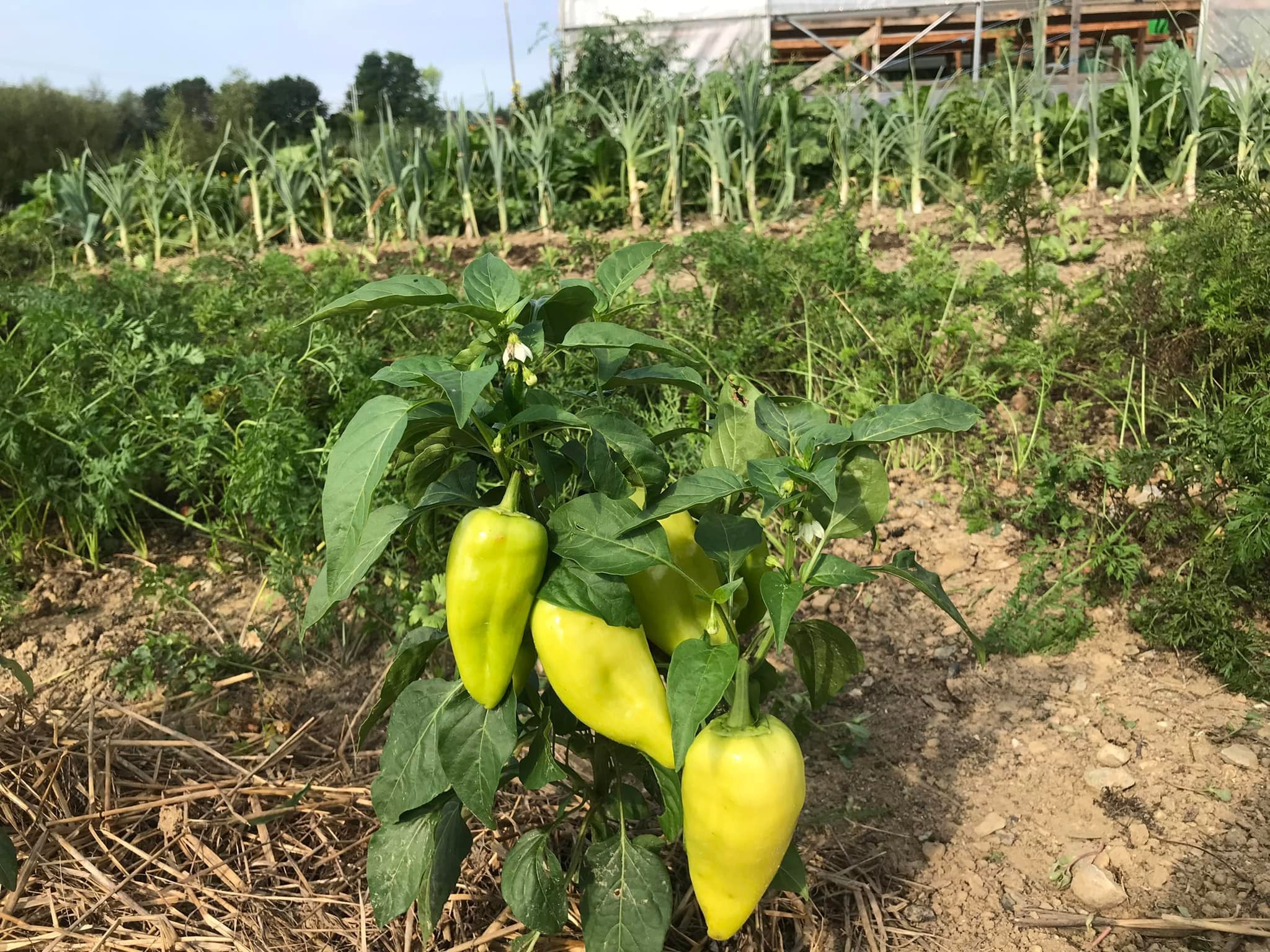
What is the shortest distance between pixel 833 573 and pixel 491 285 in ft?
1.71

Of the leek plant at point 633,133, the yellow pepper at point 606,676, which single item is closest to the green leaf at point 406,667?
the yellow pepper at point 606,676

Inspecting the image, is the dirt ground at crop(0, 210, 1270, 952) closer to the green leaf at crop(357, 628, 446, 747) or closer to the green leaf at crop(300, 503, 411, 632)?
the green leaf at crop(357, 628, 446, 747)

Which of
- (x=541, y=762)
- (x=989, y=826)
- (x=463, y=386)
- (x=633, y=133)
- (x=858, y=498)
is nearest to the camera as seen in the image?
(x=463, y=386)

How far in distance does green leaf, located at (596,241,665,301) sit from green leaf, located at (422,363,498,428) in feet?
0.94

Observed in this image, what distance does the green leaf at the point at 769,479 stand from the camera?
99cm

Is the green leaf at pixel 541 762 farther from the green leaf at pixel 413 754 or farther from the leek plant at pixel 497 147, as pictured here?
the leek plant at pixel 497 147

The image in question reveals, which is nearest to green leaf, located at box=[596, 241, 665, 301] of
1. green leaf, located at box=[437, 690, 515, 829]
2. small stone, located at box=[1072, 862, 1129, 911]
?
green leaf, located at box=[437, 690, 515, 829]

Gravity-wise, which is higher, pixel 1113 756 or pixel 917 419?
pixel 917 419

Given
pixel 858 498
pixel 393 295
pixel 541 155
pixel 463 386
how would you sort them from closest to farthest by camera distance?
pixel 463 386 → pixel 393 295 → pixel 858 498 → pixel 541 155

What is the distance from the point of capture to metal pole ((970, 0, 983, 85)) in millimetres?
11359

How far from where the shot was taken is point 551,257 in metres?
4.28

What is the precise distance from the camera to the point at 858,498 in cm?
112

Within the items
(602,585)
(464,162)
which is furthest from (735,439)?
(464,162)

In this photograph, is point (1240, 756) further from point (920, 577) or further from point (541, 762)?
point (541, 762)
